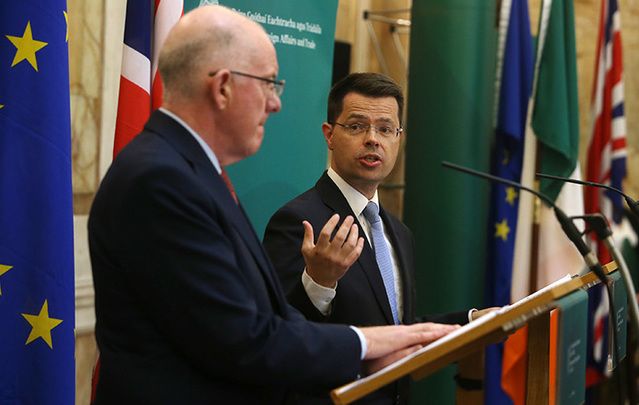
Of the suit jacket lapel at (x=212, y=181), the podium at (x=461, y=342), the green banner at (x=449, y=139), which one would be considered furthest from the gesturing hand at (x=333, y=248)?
the green banner at (x=449, y=139)

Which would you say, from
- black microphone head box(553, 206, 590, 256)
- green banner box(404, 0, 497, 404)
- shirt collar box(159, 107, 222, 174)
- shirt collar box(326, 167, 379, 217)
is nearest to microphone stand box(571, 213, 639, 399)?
black microphone head box(553, 206, 590, 256)

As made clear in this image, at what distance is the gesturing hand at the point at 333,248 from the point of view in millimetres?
2098

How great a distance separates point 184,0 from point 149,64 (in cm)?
41

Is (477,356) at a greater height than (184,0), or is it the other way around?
(184,0)

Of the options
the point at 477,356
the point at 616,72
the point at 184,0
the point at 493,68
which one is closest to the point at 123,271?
the point at 477,356

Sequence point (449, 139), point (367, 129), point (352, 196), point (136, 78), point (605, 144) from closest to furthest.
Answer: point (352, 196)
point (367, 129)
point (136, 78)
point (449, 139)
point (605, 144)

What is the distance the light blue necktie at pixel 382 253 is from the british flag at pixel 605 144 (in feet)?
9.08

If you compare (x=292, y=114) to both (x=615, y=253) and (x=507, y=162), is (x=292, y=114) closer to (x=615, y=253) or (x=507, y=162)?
(x=507, y=162)

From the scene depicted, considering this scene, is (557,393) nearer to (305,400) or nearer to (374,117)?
(305,400)

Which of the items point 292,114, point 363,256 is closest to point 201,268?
point 363,256

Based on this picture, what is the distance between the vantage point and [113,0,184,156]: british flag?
9.75 ft

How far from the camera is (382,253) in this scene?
2.66 meters

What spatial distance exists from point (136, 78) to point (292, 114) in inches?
35.1

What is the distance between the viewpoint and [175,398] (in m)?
1.68
